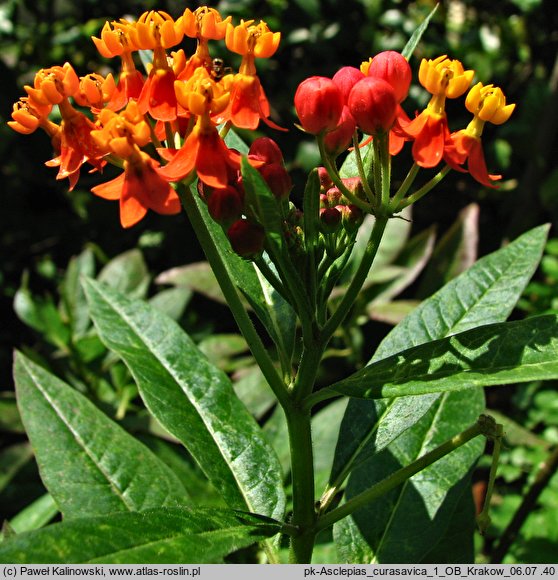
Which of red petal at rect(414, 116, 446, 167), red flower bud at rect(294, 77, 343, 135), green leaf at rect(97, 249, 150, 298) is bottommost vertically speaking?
green leaf at rect(97, 249, 150, 298)

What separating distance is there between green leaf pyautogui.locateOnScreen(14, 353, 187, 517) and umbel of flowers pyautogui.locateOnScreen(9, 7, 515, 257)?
694 millimetres

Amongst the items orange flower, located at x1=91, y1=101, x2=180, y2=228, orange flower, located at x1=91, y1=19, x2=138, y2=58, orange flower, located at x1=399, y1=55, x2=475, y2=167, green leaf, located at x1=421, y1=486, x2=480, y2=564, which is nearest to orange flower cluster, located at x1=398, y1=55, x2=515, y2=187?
orange flower, located at x1=399, y1=55, x2=475, y2=167

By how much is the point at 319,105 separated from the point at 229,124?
18 cm

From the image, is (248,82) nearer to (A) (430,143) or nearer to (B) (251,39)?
(B) (251,39)

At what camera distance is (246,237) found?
1229mm

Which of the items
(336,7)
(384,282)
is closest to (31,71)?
(336,7)

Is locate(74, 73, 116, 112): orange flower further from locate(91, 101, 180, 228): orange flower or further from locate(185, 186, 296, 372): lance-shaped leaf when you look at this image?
locate(185, 186, 296, 372): lance-shaped leaf

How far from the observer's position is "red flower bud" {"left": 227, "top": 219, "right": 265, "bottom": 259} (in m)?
1.23

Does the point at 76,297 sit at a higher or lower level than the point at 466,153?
lower

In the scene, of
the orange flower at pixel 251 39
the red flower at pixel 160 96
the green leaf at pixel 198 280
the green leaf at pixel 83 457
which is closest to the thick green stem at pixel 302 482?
the green leaf at pixel 83 457

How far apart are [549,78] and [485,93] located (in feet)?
9.45

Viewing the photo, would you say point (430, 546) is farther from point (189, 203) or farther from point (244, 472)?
point (189, 203)

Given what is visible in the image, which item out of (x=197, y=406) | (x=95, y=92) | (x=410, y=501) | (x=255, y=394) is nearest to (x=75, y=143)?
(x=95, y=92)

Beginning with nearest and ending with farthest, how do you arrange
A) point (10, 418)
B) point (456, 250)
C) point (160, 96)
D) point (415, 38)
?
point (160, 96)
point (415, 38)
point (10, 418)
point (456, 250)
